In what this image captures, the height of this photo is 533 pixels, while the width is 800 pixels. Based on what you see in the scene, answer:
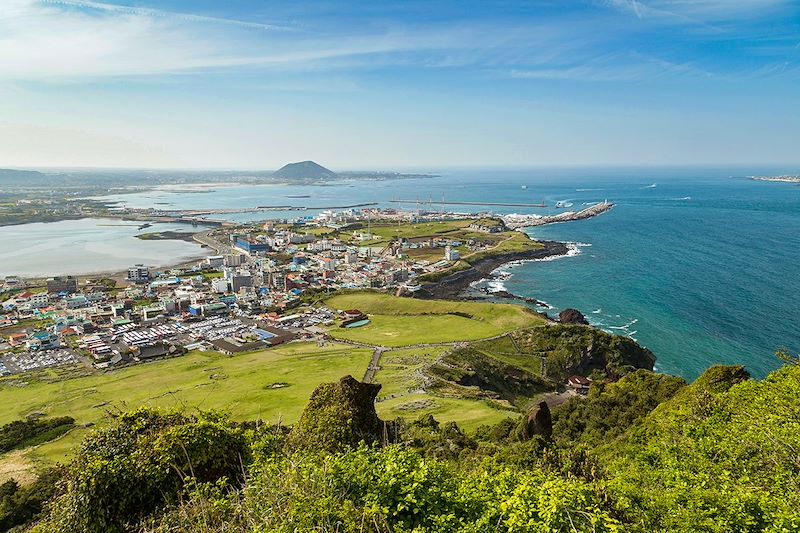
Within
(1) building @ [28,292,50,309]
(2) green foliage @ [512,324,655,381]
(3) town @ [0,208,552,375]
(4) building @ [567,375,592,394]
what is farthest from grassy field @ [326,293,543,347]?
(1) building @ [28,292,50,309]

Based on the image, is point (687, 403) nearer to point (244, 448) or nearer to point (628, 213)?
point (244, 448)

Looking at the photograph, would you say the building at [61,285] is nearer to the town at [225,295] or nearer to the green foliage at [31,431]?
the town at [225,295]

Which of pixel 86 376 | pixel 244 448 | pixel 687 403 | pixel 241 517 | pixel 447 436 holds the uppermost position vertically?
pixel 241 517

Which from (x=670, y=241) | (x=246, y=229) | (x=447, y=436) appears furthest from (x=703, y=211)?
(x=447, y=436)

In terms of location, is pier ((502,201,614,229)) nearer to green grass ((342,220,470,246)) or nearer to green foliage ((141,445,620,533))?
green grass ((342,220,470,246))

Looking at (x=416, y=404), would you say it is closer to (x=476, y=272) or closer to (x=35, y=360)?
(x=35, y=360)

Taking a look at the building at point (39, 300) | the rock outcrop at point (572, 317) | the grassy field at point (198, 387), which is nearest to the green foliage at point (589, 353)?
the rock outcrop at point (572, 317)

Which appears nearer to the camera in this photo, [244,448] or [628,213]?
[244,448]
